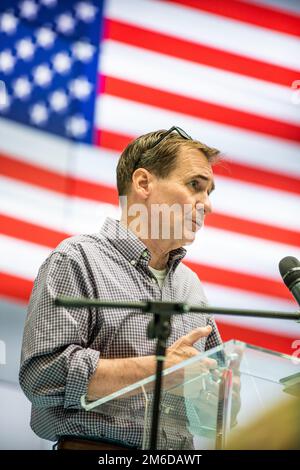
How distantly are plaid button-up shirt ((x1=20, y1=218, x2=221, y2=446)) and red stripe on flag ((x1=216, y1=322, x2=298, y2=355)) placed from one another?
1.33 meters

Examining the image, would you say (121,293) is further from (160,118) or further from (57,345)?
(160,118)

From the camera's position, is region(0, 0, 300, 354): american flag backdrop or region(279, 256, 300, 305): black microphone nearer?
region(279, 256, 300, 305): black microphone

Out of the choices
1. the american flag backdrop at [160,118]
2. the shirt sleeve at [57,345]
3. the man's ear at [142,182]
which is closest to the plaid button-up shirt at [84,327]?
the shirt sleeve at [57,345]

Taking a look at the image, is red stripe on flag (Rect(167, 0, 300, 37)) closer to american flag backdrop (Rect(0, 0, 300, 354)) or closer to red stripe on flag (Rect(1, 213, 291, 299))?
american flag backdrop (Rect(0, 0, 300, 354))

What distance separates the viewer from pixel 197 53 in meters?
3.51

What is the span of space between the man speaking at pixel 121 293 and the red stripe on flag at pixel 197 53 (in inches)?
60.7

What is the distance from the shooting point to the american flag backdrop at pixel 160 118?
3184mm

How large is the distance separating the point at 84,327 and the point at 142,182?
19.2 inches

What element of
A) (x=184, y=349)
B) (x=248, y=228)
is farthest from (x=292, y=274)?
(x=248, y=228)

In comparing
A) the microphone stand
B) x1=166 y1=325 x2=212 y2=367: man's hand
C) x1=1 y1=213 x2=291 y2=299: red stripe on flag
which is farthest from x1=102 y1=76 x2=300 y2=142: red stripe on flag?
the microphone stand

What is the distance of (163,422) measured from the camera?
1308mm

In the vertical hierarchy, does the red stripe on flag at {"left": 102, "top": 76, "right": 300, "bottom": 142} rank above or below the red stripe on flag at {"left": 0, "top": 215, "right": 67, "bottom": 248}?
above

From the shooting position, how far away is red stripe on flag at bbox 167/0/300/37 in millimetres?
3566
